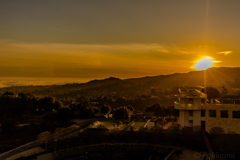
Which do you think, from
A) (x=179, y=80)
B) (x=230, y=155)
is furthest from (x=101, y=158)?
(x=179, y=80)

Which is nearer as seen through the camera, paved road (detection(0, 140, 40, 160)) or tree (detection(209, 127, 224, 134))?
paved road (detection(0, 140, 40, 160))

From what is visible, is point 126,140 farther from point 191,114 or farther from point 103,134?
point 191,114

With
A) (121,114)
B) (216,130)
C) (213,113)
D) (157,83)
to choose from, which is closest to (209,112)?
(213,113)

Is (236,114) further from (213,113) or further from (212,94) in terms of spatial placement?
(212,94)

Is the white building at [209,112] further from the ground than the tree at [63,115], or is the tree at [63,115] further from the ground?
the white building at [209,112]

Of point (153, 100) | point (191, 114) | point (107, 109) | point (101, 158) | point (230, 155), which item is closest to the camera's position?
point (230, 155)

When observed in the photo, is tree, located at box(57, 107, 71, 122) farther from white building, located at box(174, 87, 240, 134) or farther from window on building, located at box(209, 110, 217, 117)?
window on building, located at box(209, 110, 217, 117)

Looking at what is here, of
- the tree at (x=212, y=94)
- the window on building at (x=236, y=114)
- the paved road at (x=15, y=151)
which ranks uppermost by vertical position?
the tree at (x=212, y=94)

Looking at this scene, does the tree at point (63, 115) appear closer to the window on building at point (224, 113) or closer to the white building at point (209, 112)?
the white building at point (209, 112)

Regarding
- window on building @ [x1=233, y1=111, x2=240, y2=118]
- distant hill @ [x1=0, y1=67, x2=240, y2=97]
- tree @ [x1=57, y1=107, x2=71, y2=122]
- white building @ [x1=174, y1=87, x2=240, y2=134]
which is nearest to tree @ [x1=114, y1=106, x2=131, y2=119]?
tree @ [x1=57, y1=107, x2=71, y2=122]

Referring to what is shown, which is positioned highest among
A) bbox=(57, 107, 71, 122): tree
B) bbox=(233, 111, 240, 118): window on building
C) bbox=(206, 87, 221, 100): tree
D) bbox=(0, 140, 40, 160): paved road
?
bbox=(206, 87, 221, 100): tree

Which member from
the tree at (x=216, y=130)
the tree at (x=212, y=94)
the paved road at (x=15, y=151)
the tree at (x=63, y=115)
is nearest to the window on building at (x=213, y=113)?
the tree at (x=216, y=130)
